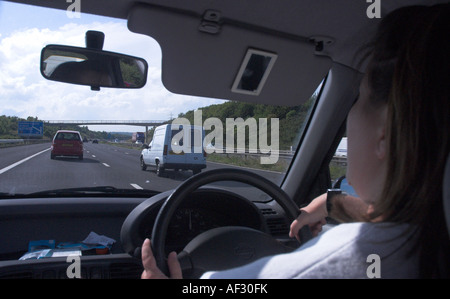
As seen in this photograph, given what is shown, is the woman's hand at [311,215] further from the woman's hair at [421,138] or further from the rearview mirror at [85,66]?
the rearview mirror at [85,66]

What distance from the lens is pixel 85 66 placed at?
9.06 feet

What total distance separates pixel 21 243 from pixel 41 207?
314 millimetres

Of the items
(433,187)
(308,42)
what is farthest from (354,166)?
(308,42)

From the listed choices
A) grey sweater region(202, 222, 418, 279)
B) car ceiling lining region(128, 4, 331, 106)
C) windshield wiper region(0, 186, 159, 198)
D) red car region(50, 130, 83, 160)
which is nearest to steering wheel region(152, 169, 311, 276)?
grey sweater region(202, 222, 418, 279)

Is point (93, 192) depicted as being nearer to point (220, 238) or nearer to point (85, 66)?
point (85, 66)

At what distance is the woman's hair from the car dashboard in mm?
1219

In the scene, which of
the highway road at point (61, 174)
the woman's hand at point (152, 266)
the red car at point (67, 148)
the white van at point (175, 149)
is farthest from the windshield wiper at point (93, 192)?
the red car at point (67, 148)

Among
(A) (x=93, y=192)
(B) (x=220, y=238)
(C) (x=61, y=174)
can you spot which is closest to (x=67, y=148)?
(C) (x=61, y=174)

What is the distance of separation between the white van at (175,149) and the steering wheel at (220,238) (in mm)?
3622

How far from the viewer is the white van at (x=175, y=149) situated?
5925mm

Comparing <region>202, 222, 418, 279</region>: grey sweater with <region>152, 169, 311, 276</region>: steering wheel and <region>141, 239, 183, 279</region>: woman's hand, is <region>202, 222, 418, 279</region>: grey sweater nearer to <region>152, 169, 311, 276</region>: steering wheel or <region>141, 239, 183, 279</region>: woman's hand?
<region>141, 239, 183, 279</region>: woman's hand

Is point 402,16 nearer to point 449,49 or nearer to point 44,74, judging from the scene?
point 449,49

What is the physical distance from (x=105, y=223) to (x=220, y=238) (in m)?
1.98

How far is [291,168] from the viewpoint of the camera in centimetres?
405
